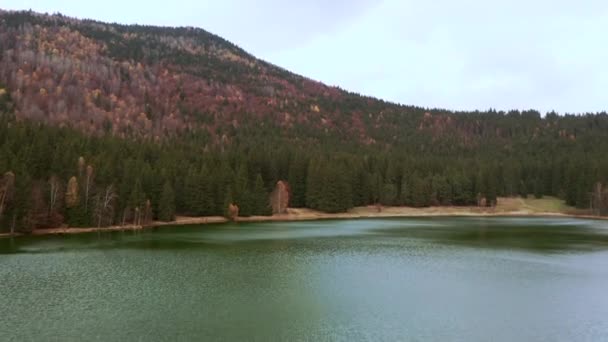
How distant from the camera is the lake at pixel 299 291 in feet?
84.7

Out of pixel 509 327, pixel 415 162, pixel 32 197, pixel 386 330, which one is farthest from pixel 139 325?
pixel 415 162

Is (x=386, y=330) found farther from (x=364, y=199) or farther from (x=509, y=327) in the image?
(x=364, y=199)

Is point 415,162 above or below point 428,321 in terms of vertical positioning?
above

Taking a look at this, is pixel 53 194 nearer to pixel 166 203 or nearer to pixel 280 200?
pixel 166 203

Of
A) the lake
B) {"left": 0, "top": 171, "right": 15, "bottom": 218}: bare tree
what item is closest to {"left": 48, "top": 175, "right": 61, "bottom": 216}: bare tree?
{"left": 0, "top": 171, "right": 15, "bottom": 218}: bare tree

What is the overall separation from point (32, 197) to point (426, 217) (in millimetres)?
84751

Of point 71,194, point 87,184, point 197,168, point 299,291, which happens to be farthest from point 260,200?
point 299,291

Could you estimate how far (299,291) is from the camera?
3522cm

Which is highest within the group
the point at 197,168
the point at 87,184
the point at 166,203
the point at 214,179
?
the point at 197,168

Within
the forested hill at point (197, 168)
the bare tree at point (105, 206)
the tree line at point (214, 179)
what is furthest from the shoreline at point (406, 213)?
the bare tree at point (105, 206)

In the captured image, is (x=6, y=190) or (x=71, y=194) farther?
(x=71, y=194)

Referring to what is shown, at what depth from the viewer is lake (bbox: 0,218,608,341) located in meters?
25.8

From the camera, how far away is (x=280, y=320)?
90.9ft

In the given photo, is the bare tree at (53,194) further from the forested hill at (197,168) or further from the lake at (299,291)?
the lake at (299,291)
